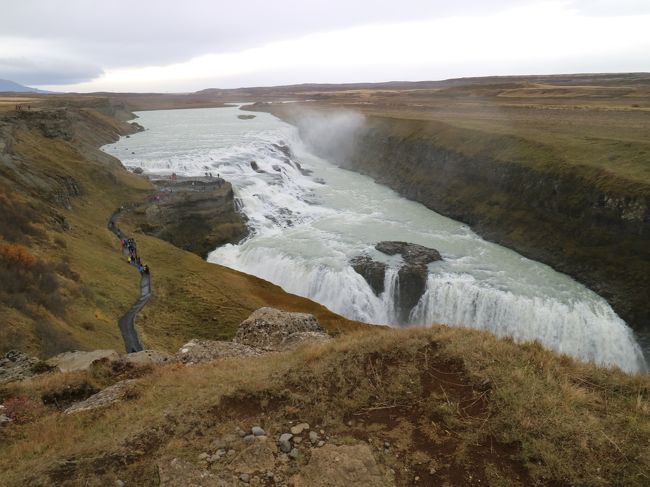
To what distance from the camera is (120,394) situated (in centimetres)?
1015

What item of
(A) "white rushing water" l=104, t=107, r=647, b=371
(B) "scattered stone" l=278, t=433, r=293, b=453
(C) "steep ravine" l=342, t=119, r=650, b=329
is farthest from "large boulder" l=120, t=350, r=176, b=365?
(C) "steep ravine" l=342, t=119, r=650, b=329

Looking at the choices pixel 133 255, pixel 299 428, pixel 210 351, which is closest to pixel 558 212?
pixel 210 351

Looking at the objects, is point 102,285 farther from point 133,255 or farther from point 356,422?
point 356,422

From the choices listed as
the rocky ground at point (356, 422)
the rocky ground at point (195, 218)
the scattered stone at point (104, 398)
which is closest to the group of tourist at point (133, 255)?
the rocky ground at point (195, 218)

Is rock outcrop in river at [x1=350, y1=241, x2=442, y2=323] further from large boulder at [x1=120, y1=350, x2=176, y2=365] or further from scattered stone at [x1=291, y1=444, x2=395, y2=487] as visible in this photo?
scattered stone at [x1=291, y1=444, x2=395, y2=487]

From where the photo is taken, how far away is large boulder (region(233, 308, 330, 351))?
15.3 meters

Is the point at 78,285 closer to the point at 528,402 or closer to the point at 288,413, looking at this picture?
the point at 288,413

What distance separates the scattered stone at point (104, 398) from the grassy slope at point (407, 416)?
1.48 ft

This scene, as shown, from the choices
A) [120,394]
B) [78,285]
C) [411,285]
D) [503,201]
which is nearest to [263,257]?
[411,285]

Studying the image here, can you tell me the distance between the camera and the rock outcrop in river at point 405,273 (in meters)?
31.4

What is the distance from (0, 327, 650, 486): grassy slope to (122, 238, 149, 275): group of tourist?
20.3 meters

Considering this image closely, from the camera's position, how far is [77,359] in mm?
13750

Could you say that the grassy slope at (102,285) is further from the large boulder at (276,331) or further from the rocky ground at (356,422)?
the rocky ground at (356,422)

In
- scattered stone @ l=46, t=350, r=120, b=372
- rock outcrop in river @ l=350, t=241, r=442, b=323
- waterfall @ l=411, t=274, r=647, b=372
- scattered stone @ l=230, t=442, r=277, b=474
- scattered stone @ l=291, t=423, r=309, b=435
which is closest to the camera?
scattered stone @ l=230, t=442, r=277, b=474
